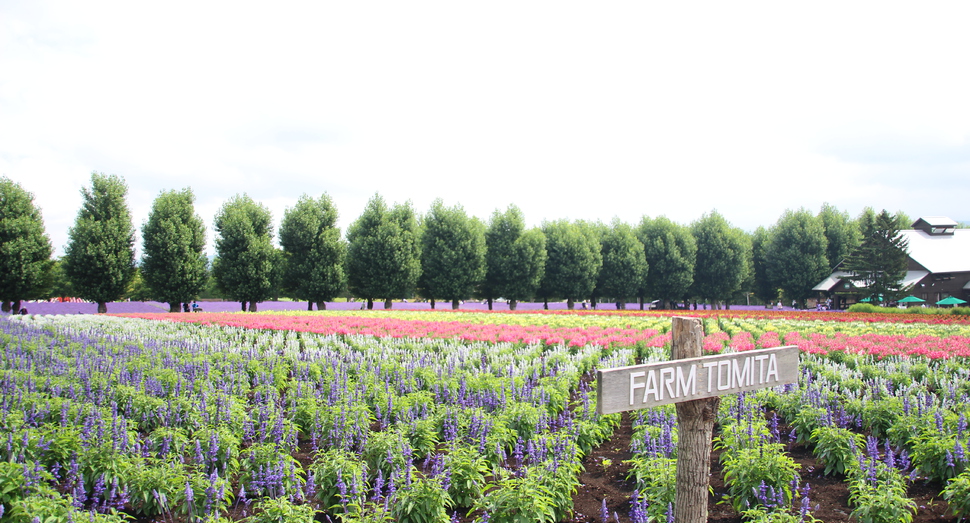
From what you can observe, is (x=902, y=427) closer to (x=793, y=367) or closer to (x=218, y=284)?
(x=793, y=367)

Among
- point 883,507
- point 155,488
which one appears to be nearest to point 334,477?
point 155,488

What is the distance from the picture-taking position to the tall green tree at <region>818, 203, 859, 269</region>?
60.8 metres

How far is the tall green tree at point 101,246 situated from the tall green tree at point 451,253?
2406 cm

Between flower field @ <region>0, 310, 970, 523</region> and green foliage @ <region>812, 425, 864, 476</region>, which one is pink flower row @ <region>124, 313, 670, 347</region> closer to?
flower field @ <region>0, 310, 970, 523</region>

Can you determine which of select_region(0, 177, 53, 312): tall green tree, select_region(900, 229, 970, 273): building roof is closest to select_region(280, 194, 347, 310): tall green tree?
select_region(0, 177, 53, 312): tall green tree

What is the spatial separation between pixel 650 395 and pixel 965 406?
735 centimetres

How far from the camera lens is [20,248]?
43219 mm

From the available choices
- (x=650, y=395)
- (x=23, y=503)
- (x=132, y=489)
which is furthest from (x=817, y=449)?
(x=23, y=503)

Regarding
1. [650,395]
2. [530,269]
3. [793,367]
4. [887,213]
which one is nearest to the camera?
[650,395]

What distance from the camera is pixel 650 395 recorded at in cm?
326

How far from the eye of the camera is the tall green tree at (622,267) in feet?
185

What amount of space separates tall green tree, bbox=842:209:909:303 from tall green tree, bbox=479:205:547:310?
26.7 meters

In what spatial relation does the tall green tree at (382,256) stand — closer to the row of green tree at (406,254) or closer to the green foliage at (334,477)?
the row of green tree at (406,254)

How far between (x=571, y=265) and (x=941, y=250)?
36935 mm
